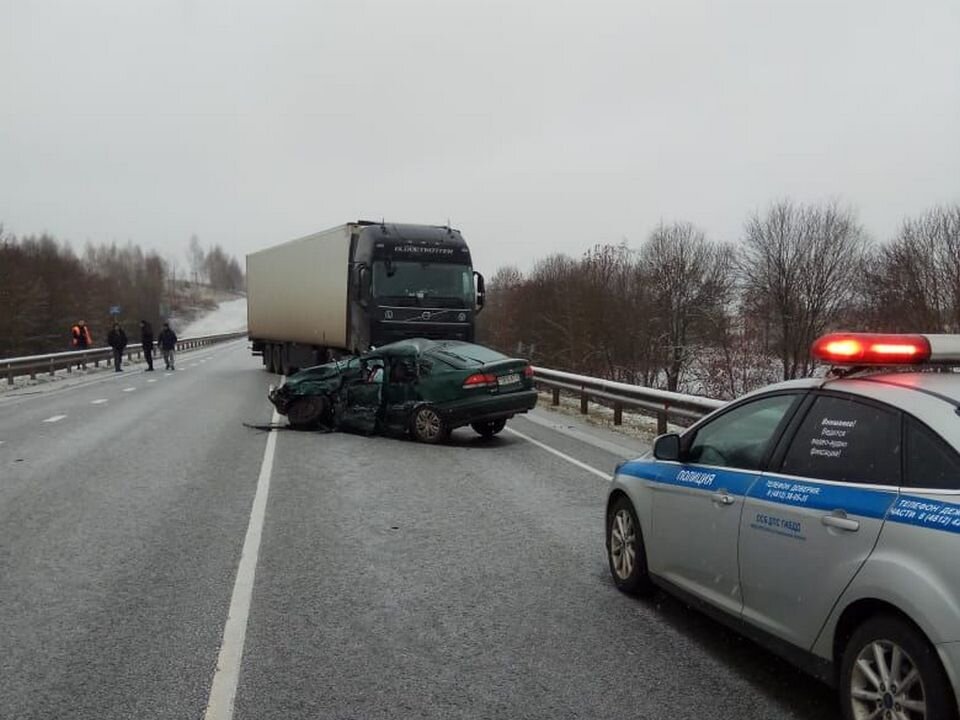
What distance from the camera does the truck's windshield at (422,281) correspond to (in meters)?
18.2

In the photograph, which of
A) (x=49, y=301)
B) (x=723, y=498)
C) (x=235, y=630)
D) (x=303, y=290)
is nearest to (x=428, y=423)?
(x=235, y=630)

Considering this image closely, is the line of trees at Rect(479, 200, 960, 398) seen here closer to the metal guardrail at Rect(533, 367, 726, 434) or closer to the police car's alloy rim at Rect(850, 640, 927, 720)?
the metal guardrail at Rect(533, 367, 726, 434)

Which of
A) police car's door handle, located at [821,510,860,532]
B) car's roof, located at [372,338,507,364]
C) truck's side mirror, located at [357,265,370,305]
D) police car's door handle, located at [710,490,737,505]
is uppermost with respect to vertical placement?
truck's side mirror, located at [357,265,370,305]

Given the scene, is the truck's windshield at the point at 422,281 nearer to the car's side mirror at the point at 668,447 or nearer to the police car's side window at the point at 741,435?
the car's side mirror at the point at 668,447

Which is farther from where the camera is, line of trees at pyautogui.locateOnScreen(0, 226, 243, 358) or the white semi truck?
line of trees at pyautogui.locateOnScreen(0, 226, 243, 358)

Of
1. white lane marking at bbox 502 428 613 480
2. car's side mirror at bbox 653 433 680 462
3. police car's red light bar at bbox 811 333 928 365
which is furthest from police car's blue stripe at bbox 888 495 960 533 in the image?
white lane marking at bbox 502 428 613 480

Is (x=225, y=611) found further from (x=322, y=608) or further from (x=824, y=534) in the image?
(x=824, y=534)

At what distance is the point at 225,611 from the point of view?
496 centimetres

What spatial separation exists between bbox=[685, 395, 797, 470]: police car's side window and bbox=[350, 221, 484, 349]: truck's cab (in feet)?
44.8

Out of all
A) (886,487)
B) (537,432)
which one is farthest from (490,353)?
(886,487)

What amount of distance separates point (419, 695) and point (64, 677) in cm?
173

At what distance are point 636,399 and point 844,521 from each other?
Result: 1097 cm

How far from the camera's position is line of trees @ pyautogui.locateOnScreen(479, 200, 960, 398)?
44906mm

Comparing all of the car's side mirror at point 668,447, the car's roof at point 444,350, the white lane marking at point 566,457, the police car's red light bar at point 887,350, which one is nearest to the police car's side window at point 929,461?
the police car's red light bar at point 887,350
